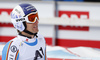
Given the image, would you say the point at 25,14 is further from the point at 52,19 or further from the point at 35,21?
the point at 52,19

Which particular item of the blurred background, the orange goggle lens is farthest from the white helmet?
the blurred background

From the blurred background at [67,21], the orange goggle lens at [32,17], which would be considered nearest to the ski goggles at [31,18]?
the orange goggle lens at [32,17]

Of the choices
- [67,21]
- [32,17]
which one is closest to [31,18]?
[32,17]

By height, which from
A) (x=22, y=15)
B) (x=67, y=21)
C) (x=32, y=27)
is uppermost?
(x=22, y=15)

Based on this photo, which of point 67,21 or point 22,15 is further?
point 67,21

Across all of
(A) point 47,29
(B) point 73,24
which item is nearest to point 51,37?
(A) point 47,29

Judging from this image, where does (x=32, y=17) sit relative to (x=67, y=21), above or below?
above

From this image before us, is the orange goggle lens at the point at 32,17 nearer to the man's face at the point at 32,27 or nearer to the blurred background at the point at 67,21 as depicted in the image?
the man's face at the point at 32,27

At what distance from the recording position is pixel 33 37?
6.58 feet

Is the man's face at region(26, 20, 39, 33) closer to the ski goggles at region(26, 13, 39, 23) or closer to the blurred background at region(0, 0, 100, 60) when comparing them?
the ski goggles at region(26, 13, 39, 23)

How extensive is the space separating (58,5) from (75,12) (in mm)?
412

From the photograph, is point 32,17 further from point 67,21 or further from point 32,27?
point 67,21

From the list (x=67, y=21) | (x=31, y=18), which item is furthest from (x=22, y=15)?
(x=67, y=21)

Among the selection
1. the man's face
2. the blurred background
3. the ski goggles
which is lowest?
the blurred background
